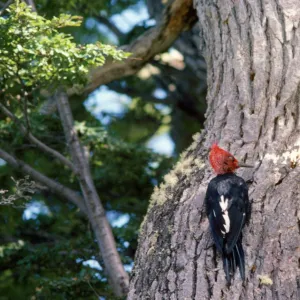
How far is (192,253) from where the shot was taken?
4.56 m

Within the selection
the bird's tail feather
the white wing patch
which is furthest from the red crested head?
the bird's tail feather

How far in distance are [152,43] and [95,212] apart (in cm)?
237

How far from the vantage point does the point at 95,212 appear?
680cm

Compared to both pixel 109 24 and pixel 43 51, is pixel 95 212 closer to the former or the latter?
pixel 43 51

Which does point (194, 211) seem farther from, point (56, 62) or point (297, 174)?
point (56, 62)

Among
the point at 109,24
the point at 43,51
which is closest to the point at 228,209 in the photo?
the point at 43,51

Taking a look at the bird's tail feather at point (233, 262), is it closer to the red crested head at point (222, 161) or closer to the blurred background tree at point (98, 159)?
the red crested head at point (222, 161)

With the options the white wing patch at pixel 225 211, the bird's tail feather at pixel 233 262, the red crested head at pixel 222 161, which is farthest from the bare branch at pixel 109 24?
the bird's tail feather at pixel 233 262

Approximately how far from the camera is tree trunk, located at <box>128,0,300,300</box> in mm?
4375

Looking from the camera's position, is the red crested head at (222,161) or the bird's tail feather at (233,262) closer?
the bird's tail feather at (233,262)

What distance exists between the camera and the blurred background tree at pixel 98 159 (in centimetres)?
688

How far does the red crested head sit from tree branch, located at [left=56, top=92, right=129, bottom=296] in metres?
1.96

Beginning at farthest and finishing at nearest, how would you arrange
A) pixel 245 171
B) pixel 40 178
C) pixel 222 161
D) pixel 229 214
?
pixel 40 178
pixel 245 171
pixel 222 161
pixel 229 214

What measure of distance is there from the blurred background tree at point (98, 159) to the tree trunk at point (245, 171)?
128 centimetres
